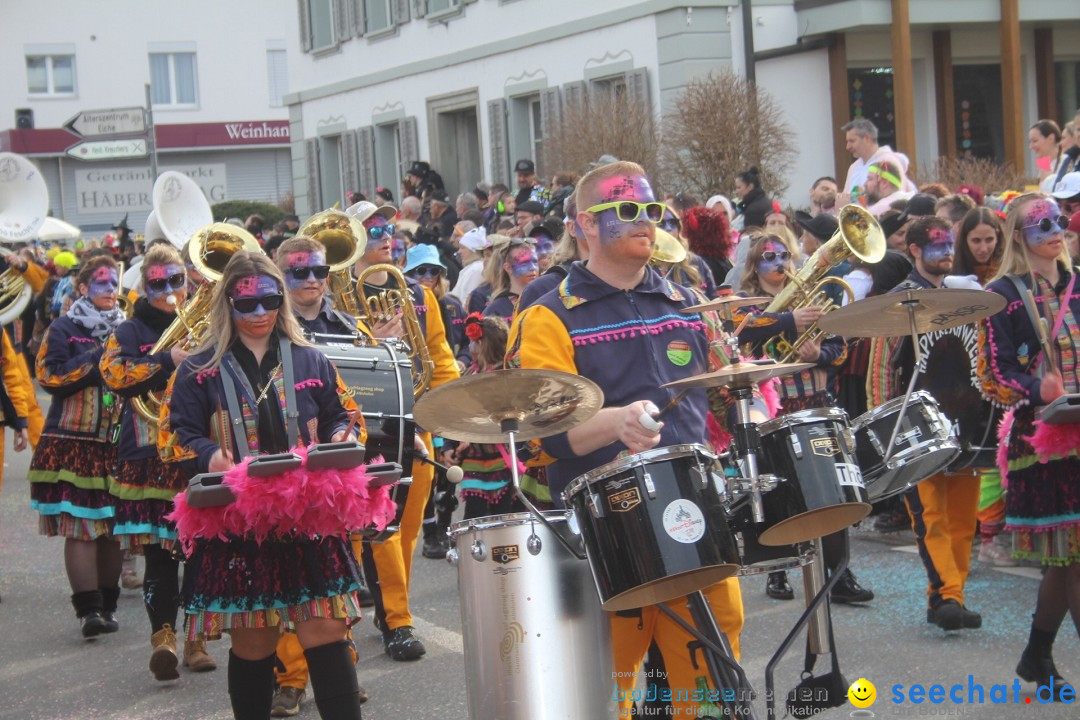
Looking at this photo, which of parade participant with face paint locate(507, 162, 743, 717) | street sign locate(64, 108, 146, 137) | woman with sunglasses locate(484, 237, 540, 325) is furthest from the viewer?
street sign locate(64, 108, 146, 137)

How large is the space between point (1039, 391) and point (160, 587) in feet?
13.4

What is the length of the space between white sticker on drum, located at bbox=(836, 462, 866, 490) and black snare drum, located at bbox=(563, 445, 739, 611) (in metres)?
0.43

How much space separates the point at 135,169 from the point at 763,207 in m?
8.00

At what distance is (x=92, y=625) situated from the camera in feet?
24.6

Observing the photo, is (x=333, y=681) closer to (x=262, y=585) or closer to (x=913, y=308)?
(x=262, y=585)

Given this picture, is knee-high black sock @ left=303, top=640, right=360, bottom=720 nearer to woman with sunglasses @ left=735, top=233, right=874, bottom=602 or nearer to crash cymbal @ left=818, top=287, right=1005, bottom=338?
crash cymbal @ left=818, top=287, right=1005, bottom=338

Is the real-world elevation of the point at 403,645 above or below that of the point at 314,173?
below

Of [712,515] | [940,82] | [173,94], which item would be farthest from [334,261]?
[173,94]

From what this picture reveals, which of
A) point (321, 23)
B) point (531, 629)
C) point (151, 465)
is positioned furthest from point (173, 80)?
point (531, 629)

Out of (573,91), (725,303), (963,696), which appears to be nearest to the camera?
(725,303)

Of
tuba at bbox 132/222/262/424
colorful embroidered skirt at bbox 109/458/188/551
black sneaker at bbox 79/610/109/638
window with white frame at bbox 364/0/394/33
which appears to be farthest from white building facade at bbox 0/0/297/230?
tuba at bbox 132/222/262/424

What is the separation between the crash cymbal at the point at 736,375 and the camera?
13.5 ft

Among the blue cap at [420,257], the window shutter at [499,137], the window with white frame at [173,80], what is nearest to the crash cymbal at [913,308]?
the blue cap at [420,257]

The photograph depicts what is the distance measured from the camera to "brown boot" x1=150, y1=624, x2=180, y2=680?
21.6 feet
